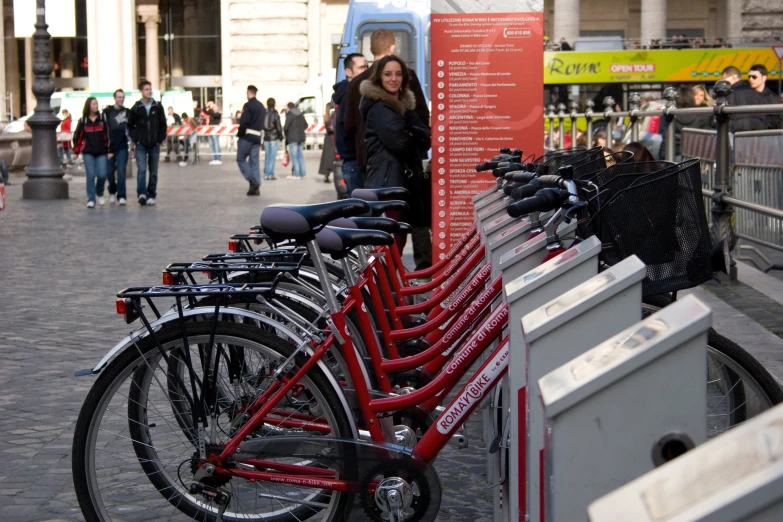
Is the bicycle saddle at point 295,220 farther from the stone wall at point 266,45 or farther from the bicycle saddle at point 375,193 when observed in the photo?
the stone wall at point 266,45

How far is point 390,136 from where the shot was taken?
27.0 ft

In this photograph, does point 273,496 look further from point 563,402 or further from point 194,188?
point 194,188

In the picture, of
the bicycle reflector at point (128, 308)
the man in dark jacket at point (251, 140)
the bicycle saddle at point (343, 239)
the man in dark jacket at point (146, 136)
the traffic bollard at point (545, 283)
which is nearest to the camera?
the traffic bollard at point (545, 283)

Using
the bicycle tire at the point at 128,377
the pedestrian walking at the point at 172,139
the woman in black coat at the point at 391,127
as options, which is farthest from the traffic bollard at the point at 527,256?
the pedestrian walking at the point at 172,139

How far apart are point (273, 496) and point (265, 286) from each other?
616 millimetres

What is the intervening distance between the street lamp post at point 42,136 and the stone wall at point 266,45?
25.4 metres

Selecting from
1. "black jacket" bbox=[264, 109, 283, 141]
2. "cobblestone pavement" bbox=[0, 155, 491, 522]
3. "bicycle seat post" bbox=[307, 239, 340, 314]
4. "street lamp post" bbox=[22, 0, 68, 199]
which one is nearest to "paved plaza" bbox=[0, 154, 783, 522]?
"cobblestone pavement" bbox=[0, 155, 491, 522]

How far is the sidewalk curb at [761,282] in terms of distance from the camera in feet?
25.1

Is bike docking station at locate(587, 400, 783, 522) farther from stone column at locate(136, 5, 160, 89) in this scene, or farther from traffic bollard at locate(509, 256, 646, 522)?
stone column at locate(136, 5, 160, 89)

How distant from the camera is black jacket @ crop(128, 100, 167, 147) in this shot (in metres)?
18.3

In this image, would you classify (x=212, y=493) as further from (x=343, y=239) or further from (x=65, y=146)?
(x=65, y=146)

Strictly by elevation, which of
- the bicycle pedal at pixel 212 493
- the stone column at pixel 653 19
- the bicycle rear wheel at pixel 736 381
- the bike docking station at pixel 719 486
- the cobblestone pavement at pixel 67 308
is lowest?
the cobblestone pavement at pixel 67 308

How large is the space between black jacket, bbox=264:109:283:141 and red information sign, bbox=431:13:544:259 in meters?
17.7

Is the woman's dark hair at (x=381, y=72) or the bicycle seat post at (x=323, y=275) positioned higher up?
the woman's dark hair at (x=381, y=72)
